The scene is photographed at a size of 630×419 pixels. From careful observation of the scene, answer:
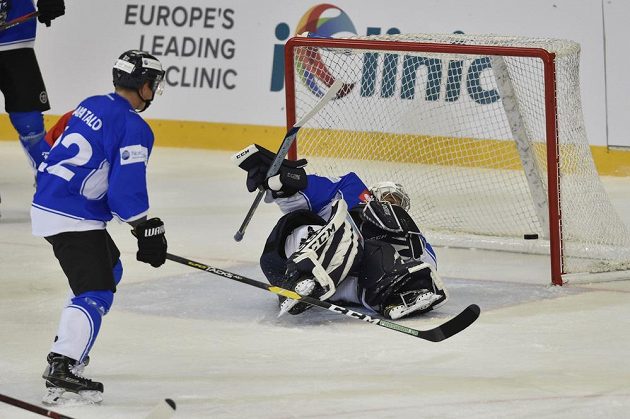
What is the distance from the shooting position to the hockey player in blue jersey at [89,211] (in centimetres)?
361

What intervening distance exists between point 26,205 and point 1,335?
285cm

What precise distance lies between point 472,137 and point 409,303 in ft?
8.59

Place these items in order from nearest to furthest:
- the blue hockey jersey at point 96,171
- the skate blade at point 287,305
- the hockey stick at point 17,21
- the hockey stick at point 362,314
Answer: the blue hockey jersey at point 96,171 → the hockey stick at point 362,314 → the skate blade at point 287,305 → the hockey stick at point 17,21

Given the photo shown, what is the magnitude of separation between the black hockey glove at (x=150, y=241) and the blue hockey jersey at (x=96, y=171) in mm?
41

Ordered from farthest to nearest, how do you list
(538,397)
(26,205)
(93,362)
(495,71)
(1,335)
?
(26,205) → (495,71) → (1,335) → (93,362) → (538,397)

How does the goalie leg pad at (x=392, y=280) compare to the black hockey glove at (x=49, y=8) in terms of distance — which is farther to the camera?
the black hockey glove at (x=49, y=8)

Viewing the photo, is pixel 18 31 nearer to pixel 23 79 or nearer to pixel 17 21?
pixel 17 21

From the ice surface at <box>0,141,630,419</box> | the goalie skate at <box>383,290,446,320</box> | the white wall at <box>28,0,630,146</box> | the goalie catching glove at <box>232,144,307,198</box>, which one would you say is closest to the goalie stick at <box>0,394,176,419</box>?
the ice surface at <box>0,141,630,419</box>

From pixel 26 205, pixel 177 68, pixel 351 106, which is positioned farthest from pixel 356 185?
pixel 177 68

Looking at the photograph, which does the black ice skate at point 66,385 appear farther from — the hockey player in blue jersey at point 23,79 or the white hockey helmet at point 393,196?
the hockey player in blue jersey at point 23,79

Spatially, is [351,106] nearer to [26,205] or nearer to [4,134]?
[26,205]

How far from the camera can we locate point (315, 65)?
6602 millimetres

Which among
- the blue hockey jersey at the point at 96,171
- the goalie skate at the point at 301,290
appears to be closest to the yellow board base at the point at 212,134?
the goalie skate at the point at 301,290

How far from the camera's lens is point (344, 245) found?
4609 millimetres
